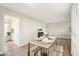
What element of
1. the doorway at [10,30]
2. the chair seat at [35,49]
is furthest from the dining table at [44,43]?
the doorway at [10,30]

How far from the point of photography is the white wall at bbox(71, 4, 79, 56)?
132 cm

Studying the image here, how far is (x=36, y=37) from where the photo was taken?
1.49 meters

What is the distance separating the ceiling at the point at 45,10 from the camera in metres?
1.33

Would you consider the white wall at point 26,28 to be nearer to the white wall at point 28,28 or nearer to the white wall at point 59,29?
the white wall at point 28,28

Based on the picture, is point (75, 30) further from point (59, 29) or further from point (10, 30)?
point (10, 30)

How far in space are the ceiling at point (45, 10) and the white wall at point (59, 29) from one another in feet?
0.22

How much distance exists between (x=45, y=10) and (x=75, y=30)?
1.90 feet

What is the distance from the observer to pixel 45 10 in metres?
1.38

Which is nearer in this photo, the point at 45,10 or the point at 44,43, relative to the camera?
the point at 45,10

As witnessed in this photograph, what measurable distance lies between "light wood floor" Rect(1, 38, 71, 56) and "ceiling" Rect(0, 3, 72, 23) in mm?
361

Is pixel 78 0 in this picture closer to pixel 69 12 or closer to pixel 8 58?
pixel 69 12

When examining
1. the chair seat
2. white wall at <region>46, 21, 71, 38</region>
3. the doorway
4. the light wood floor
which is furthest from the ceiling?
the chair seat

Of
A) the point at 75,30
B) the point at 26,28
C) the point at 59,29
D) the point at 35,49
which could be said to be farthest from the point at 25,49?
the point at 75,30

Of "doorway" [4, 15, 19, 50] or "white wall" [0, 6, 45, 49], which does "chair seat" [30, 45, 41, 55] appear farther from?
"doorway" [4, 15, 19, 50]
